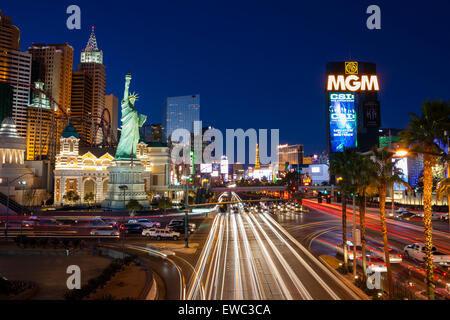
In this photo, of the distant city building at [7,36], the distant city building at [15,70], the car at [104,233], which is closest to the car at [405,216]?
the car at [104,233]

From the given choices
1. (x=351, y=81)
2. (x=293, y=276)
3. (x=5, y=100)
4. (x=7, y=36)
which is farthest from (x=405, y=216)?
(x=7, y=36)

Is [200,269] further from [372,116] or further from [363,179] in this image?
[372,116]

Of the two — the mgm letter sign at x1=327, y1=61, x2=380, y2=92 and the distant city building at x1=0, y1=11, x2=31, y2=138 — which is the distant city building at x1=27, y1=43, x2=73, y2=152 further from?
the mgm letter sign at x1=327, y1=61, x2=380, y2=92

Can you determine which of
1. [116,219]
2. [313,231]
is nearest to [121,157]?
[116,219]

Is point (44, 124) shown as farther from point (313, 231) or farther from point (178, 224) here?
point (313, 231)

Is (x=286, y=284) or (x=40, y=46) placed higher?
(x=40, y=46)

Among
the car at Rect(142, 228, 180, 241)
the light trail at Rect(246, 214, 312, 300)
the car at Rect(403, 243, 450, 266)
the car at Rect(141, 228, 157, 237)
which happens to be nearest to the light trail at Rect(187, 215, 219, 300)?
the car at Rect(142, 228, 180, 241)

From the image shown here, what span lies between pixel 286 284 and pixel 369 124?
56333mm

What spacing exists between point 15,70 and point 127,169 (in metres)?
115

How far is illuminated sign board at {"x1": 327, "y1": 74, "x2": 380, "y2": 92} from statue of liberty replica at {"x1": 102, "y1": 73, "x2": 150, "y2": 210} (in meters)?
40.0

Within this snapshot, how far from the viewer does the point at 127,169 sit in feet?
192

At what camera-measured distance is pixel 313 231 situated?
1634 inches

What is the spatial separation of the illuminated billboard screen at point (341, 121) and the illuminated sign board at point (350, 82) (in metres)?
1.65

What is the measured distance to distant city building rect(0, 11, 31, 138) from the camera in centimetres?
13325
